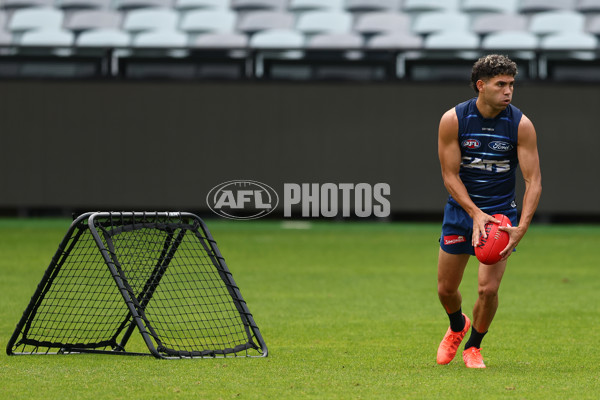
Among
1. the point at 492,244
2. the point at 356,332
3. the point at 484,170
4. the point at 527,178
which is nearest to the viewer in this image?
the point at 492,244

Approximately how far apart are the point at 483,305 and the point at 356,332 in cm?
190

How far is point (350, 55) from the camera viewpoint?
19.5 metres

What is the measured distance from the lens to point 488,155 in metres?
6.25

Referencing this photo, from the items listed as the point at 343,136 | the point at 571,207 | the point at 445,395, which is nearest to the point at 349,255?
the point at 343,136

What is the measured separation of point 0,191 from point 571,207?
1127 centimetres

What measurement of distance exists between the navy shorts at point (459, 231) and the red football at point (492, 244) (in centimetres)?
21

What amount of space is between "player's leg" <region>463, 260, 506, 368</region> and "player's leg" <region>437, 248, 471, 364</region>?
141 millimetres

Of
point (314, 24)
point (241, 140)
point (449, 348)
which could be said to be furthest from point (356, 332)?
point (314, 24)

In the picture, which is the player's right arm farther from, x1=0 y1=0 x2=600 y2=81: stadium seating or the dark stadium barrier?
x1=0 y1=0 x2=600 y2=81: stadium seating

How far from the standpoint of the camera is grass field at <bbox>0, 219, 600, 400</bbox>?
5.62 meters

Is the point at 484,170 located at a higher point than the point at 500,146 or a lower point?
lower

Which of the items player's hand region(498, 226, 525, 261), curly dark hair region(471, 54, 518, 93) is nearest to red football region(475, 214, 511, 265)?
player's hand region(498, 226, 525, 261)

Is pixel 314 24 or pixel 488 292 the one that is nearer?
pixel 488 292

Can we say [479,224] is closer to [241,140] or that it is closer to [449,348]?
[449,348]
